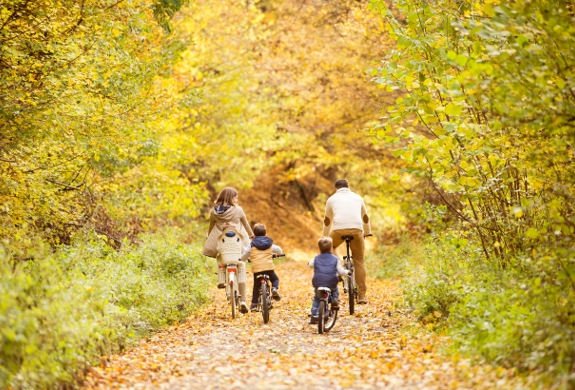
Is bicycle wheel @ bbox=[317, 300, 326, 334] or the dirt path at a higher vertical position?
bicycle wheel @ bbox=[317, 300, 326, 334]

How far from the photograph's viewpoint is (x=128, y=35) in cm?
1540

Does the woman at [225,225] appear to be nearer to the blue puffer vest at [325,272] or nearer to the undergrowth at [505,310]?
the blue puffer vest at [325,272]

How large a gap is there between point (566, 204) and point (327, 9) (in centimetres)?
1654

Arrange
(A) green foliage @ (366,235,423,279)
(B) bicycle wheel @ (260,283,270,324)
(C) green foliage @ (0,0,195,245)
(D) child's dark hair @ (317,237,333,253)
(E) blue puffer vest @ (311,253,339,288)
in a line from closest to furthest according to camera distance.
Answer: (E) blue puffer vest @ (311,253,339,288), (D) child's dark hair @ (317,237,333,253), (C) green foliage @ (0,0,195,245), (B) bicycle wheel @ (260,283,270,324), (A) green foliage @ (366,235,423,279)

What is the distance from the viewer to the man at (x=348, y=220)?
11844 mm

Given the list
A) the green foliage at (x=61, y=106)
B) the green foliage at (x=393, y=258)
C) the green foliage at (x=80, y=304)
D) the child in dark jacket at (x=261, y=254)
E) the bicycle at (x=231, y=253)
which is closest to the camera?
the green foliage at (x=80, y=304)

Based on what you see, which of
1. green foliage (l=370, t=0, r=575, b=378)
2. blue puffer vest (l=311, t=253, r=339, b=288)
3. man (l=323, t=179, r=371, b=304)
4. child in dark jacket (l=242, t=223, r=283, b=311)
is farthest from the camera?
man (l=323, t=179, r=371, b=304)

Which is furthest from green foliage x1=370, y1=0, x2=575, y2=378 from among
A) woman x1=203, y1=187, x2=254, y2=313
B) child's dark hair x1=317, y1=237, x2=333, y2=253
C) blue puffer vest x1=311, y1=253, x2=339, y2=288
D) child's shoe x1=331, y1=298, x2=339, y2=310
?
woman x1=203, y1=187, x2=254, y2=313

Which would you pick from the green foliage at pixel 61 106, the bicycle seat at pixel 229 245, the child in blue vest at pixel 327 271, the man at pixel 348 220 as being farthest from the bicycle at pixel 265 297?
the green foliage at pixel 61 106

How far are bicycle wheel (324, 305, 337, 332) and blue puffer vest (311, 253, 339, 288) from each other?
1.35 ft

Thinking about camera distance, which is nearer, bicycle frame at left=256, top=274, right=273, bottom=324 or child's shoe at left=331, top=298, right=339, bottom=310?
child's shoe at left=331, top=298, right=339, bottom=310

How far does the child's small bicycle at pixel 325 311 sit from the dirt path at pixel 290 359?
0.47 feet

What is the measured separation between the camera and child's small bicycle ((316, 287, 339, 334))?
1009cm

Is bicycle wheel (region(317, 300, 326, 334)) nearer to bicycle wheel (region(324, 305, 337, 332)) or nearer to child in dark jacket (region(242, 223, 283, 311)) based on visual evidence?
bicycle wheel (region(324, 305, 337, 332))
